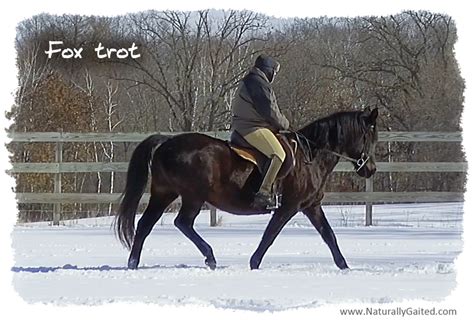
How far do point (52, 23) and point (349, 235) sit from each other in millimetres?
4685

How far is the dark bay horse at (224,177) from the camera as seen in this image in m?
6.29

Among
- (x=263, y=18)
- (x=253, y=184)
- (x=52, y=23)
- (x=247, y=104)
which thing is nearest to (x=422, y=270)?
(x=253, y=184)

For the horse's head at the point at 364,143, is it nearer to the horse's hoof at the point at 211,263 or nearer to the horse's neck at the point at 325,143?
the horse's neck at the point at 325,143

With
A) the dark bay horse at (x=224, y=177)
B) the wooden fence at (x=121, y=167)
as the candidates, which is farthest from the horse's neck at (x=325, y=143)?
the wooden fence at (x=121, y=167)

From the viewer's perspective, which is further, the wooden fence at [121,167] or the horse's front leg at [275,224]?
the wooden fence at [121,167]

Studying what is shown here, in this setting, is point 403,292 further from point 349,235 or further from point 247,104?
point 349,235

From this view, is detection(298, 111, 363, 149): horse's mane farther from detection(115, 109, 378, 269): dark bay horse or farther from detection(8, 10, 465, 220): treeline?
detection(8, 10, 465, 220): treeline

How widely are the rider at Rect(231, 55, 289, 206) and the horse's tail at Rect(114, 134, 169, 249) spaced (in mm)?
740

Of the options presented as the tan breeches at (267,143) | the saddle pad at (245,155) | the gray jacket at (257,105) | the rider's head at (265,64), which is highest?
the rider's head at (265,64)

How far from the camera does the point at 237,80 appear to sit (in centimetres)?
1262

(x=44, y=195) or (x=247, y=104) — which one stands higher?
(x=247, y=104)

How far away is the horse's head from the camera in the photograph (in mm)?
6641

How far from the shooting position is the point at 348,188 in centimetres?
1298

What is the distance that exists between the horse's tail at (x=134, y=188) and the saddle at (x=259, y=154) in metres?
0.61
